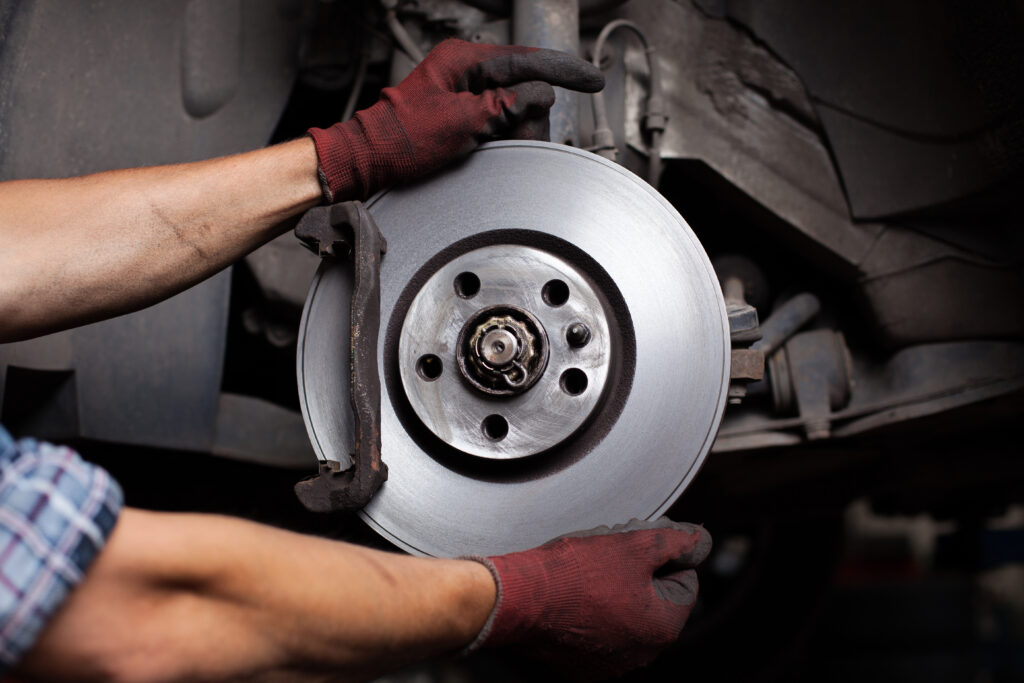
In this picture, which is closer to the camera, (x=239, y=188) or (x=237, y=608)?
(x=237, y=608)

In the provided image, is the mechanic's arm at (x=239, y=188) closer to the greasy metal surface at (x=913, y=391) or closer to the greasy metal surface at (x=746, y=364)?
the greasy metal surface at (x=746, y=364)

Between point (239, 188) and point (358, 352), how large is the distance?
199 mm

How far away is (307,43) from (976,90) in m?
0.77

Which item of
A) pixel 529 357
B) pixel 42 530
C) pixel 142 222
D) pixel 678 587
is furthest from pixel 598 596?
pixel 142 222

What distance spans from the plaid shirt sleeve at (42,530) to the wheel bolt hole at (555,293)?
391 millimetres

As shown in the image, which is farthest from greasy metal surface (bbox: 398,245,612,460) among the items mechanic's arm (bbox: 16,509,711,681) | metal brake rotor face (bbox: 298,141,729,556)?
mechanic's arm (bbox: 16,509,711,681)

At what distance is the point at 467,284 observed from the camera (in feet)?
2.60

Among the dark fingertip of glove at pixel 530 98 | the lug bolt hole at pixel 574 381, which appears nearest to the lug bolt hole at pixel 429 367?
the lug bolt hole at pixel 574 381

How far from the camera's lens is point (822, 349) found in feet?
3.24

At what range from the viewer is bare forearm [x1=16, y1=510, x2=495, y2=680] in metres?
0.51

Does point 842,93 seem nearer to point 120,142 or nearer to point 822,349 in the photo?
point 822,349

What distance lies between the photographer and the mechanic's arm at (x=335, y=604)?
1.67 ft

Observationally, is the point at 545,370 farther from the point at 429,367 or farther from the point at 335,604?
the point at 335,604

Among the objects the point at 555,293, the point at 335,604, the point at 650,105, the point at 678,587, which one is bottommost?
the point at 678,587
